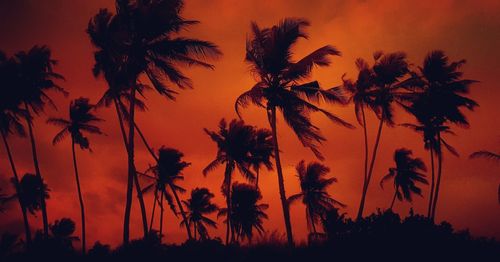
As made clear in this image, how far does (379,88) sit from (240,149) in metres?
10.0

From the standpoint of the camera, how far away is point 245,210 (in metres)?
34.1

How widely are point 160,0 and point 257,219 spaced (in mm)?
24205

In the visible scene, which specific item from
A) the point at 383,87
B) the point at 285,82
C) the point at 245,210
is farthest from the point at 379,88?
the point at 245,210

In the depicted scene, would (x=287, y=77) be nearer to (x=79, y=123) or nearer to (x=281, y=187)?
(x=281, y=187)

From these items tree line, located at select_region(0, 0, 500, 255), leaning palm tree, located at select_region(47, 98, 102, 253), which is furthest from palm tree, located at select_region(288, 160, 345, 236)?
leaning palm tree, located at select_region(47, 98, 102, 253)

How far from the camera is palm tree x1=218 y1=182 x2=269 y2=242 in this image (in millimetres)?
33156

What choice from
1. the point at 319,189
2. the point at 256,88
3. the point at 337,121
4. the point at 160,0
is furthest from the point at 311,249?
the point at 319,189

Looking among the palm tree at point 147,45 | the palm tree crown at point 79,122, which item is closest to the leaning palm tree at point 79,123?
the palm tree crown at point 79,122

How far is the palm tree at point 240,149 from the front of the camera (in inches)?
1034

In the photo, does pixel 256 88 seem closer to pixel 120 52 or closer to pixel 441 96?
pixel 120 52

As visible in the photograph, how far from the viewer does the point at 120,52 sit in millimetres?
14797

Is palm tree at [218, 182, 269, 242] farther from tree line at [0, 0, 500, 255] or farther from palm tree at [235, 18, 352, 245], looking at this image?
palm tree at [235, 18, 352, 245]

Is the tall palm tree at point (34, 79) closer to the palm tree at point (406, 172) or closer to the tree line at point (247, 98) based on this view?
the tree line at point (247, 98)

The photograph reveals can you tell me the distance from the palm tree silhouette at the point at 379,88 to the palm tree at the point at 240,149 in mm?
7208
